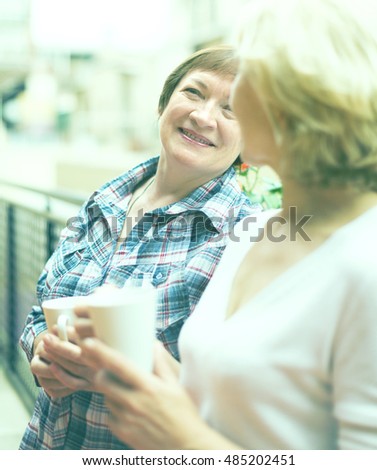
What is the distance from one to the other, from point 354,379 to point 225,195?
0.55m

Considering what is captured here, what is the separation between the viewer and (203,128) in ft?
3.68

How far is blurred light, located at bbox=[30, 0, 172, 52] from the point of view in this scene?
351 inches

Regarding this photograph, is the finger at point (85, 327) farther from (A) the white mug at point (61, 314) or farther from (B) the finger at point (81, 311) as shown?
(A) the white mug at point (61, 314)

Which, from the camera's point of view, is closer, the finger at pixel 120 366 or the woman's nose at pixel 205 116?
the finger at pixel 120 366

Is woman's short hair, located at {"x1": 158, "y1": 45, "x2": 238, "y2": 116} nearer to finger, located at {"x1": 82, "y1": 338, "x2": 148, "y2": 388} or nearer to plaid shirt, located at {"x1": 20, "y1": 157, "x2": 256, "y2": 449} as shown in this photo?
plaid shirt, located at {"x1": 20, "y1": 157, "x2": 256, "y2": 449}

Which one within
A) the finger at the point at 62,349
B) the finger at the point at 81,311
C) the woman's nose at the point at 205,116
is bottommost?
the finger at the point at 62,349

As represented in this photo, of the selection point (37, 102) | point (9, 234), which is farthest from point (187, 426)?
point (37, 102)

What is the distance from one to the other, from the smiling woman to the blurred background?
0.23 meters

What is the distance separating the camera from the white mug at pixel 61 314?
0.90 meters

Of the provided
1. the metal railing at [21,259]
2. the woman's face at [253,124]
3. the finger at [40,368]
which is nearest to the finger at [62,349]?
the finger at [40,368]

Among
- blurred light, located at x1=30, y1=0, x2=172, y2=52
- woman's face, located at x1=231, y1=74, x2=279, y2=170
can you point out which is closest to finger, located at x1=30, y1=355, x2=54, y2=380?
woman's face, located at x1=231, y1=74, x2=279, y2=170

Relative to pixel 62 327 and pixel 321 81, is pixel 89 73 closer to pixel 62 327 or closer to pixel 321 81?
pixel 62 327

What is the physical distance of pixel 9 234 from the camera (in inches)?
130

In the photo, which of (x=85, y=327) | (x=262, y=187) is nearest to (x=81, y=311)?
(x=85, y=327)
